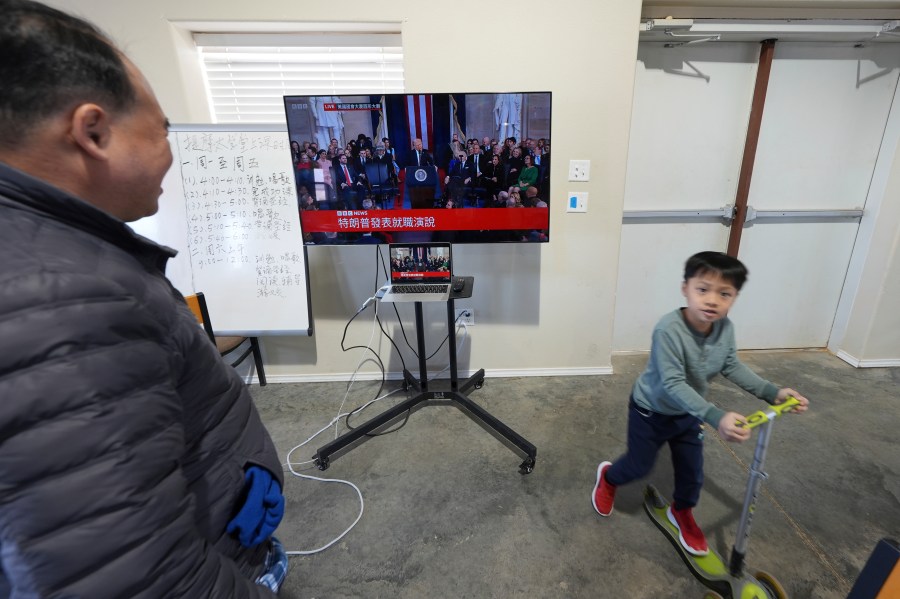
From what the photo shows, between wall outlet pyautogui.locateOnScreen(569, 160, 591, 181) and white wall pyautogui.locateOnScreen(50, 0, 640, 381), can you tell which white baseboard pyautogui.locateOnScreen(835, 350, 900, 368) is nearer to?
white wall pyautogui.locateOnScreen(50, 0, 640, 381)

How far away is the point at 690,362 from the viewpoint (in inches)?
48.6

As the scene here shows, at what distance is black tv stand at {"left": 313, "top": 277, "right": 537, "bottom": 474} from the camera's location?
6.12ft

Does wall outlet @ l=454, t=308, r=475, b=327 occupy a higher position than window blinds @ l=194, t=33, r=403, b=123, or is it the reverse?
window blinds @ l=194, t=33, r=403, b=123

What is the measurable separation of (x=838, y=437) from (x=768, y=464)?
54cm

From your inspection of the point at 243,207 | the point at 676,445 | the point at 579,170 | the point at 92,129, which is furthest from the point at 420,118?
the point at 676,445

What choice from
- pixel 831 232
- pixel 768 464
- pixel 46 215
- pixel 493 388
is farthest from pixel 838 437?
pixel 46 215

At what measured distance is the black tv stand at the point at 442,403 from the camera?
1.87m

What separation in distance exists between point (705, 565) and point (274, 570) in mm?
1384

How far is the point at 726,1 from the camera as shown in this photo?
2.08m

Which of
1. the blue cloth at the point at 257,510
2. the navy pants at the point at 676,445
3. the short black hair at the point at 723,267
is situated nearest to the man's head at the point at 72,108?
the blue cloth at the point at 257,510

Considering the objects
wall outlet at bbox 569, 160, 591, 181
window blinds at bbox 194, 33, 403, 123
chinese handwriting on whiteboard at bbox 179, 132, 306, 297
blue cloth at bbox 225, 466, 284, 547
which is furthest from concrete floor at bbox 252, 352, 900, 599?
window blinds at bbox 194, 33, 403, 123

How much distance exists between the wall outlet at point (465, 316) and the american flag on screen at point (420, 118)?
1080 millimetres

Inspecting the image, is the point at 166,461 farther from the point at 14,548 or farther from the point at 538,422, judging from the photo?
the point at 538,422

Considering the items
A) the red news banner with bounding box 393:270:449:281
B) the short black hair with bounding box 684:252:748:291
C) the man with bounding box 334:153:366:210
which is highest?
the man with bounding box 334:153:366:210
